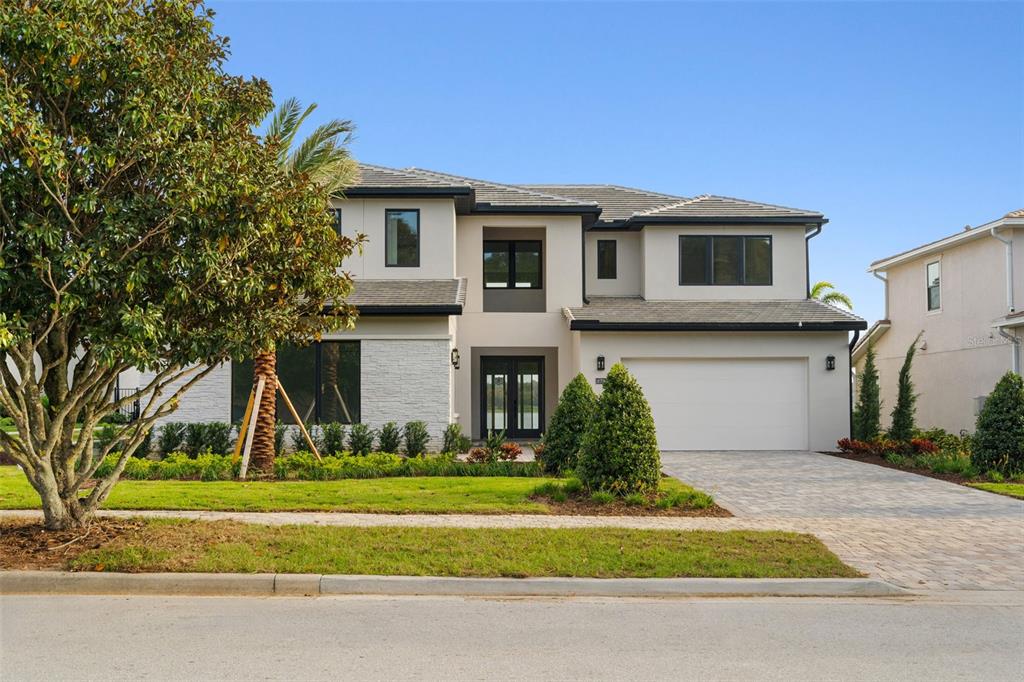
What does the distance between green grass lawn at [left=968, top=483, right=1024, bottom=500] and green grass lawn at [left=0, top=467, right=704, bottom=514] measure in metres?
5.06

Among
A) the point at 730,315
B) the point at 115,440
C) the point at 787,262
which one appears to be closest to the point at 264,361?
the point at 115,440

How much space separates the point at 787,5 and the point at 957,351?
12.0 m

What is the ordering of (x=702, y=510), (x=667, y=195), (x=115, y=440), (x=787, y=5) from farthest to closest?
(x=667, y=195) < (x=787, y=5) < (x=702, y=510) < (x=115, y=440)

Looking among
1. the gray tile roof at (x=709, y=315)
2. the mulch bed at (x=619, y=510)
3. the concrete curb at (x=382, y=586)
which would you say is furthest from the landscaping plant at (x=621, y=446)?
the gray tile roof at (x=709, y=315)

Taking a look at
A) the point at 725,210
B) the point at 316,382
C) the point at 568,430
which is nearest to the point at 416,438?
the point at 316,382

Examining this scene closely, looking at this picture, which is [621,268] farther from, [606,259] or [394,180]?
[394,180]

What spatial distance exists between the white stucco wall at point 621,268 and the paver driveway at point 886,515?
632 cm

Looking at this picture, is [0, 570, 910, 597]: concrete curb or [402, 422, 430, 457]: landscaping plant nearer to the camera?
[0, 570, 910, 597]: concrete curb

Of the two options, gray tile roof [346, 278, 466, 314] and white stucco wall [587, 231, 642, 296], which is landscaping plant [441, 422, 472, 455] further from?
white stucco wall [587, 231, 642, 296]

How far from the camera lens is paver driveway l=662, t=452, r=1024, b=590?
314 inches

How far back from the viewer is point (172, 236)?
7668 millimetres

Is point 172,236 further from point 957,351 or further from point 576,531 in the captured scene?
point 957,351

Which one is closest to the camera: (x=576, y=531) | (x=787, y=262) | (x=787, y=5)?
(x=576, y=531)

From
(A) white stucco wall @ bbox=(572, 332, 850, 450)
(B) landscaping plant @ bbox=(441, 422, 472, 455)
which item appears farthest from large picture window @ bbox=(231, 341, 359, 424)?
(A) white stucco wall @ bbox=(572, 332, 850, 450)
